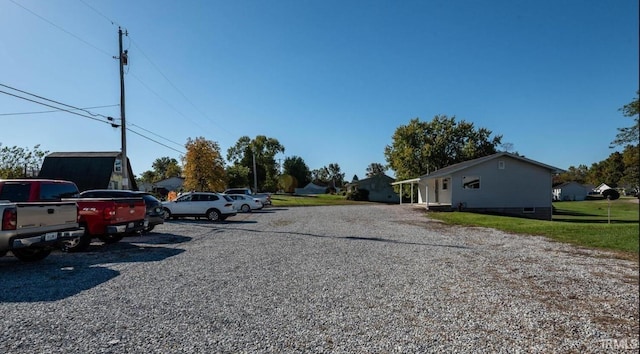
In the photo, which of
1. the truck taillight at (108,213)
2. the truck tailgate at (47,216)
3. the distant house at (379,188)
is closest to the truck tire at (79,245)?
the truck taillight at (108,213)

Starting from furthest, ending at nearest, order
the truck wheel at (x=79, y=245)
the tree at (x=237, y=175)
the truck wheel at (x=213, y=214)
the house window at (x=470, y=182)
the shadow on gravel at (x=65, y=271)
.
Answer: the tree at (x=237, y=175), the house window at (x=470, y=182), the truck wheel at (x=213, y=214), the truck wheel at (x=79, y=245), the shadow on gravel at (x=65, y=271)

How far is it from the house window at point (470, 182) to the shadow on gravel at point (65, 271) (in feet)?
71.9

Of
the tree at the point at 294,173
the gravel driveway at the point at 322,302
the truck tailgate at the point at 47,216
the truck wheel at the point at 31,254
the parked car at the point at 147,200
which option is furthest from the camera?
the tree at the point at 294,173

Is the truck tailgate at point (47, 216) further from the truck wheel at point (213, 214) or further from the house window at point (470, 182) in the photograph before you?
the house window at point (470, 182)

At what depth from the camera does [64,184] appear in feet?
34.1

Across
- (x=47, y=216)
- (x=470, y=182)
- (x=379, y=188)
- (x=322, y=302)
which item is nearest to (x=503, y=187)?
(x=470, y=182)

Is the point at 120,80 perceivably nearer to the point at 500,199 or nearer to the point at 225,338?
the point at 225,338

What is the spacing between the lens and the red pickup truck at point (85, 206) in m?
9.20

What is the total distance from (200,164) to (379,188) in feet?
96.6

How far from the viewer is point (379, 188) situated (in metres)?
59.2

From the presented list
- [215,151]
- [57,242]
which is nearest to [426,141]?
[215,151]

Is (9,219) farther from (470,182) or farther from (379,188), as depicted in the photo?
(379,188)

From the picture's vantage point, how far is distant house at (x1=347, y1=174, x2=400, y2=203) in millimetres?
58750

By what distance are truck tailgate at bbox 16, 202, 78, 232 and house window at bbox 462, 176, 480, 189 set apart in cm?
2412
